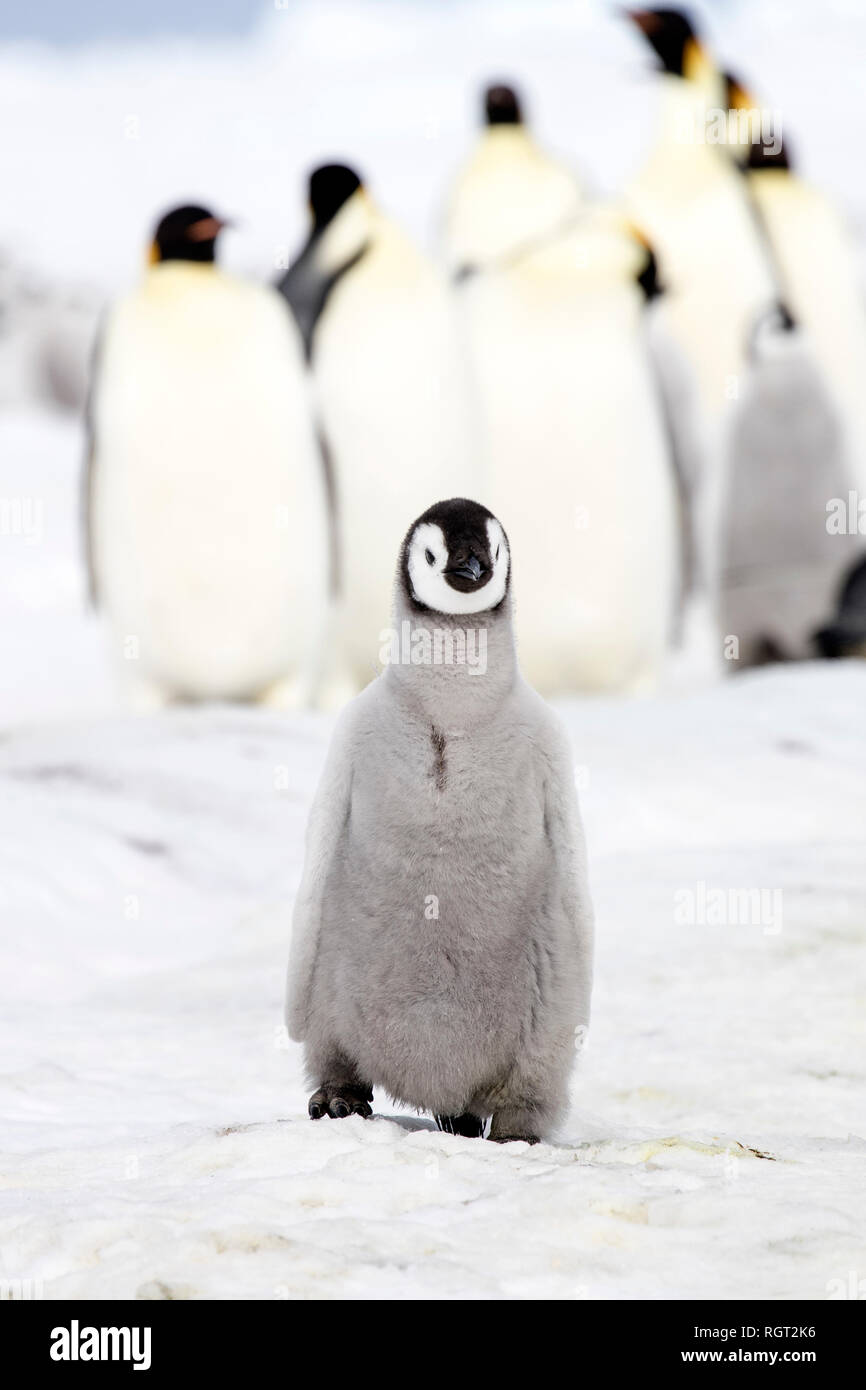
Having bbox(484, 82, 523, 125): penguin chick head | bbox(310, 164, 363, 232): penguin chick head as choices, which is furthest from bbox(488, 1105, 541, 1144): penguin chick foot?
bbox(484, 82, 523, 125): penguin chick head

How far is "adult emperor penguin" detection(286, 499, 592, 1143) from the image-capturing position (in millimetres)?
2135

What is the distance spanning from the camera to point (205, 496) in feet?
20.6

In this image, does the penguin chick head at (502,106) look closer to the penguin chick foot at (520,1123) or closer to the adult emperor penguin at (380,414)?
the adult emperor penguin at (380,414)

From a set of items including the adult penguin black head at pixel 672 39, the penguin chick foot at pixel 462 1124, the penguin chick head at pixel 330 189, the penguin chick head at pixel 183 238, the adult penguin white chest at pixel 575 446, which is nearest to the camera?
the penguin chick foot at pixel 462 1124

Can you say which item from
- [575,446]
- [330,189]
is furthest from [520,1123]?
[330,189]

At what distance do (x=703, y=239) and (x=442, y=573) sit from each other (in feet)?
24.4

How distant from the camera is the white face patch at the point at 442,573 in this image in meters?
2.03

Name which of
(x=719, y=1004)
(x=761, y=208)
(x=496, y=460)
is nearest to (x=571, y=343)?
(x=496, y=460)

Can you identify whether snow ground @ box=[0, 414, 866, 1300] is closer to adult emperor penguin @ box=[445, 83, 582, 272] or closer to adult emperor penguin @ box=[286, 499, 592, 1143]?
adult emperor penguin @ box=[286, 499, 592, 1143]

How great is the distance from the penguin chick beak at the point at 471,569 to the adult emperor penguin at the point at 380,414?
15.7ft

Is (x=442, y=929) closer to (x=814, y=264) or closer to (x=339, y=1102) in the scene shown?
(x=339, y=1102)

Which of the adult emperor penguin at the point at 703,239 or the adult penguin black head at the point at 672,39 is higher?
the adult penguin black head at the point at 672,39

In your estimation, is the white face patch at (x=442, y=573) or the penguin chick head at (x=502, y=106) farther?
the penguin chick head at (x=502, y=106)

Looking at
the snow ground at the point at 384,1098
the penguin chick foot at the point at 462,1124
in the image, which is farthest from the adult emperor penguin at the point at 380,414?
the penguin chick foot at the point at 462,1124
